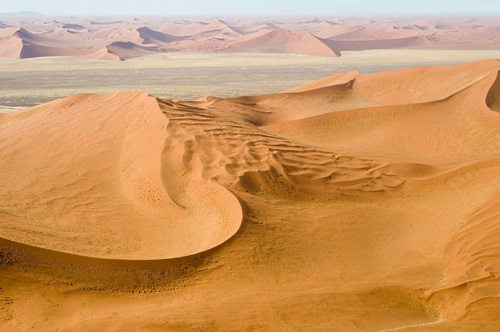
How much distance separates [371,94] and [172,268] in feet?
46.2

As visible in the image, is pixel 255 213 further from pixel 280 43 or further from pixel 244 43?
pixel 244 43

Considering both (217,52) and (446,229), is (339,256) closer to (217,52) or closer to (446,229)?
(446,229)

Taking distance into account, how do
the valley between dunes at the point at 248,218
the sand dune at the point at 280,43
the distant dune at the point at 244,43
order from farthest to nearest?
the sand dune at the point at 280,43
the distant dune at the point at 244,43
the valley between dunes at the point at 248,218

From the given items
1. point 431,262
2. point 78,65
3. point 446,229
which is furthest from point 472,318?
point 78,65

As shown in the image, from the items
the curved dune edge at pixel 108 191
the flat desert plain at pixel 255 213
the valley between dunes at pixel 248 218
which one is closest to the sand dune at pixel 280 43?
the flat desert plain at pixel 255 213

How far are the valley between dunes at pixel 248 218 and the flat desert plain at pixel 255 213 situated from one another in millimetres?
35

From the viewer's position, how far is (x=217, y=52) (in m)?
52.9

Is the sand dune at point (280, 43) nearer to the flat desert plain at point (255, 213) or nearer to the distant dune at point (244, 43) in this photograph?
the distant dune at point (244, 43)

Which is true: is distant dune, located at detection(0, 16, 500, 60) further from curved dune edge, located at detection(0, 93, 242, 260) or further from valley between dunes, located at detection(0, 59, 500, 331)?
valley between dunes, located at detection(0, 59, 500, 331)

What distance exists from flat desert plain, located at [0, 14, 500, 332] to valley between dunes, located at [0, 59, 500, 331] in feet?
0.11

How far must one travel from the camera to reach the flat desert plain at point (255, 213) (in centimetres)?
599

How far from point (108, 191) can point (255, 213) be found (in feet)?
10.8

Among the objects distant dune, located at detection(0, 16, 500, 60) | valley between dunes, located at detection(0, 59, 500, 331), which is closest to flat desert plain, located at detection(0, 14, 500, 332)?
valley between dunes, located at detection(0, 59, 500, 331)

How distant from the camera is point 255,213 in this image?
844 centimetres
